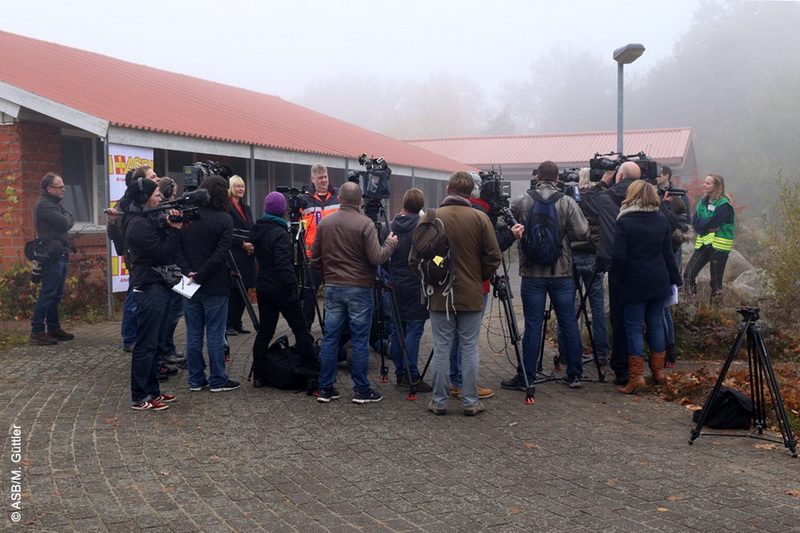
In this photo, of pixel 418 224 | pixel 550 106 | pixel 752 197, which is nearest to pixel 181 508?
pixel 418 224

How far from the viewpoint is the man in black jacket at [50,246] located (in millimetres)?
9469

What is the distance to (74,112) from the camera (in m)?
11.5

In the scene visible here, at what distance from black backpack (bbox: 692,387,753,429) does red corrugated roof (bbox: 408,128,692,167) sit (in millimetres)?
26615

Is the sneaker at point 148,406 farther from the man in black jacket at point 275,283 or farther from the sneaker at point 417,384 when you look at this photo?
the sneaker at point 417,384

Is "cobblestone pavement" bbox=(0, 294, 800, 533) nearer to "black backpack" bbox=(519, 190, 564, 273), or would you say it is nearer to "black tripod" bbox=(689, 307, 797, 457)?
"black tripod" bbox=(689, 307, 797, 457)

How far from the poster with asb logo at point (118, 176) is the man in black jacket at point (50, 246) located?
167cm

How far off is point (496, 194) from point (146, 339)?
3.25 metres

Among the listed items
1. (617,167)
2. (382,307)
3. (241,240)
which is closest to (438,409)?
(382,307)

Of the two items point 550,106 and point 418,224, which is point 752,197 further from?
point 550,106

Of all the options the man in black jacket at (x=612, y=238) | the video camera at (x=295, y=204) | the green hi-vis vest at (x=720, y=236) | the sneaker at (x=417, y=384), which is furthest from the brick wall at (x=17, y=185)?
the green hi-vis vest at (x=720, y=236)

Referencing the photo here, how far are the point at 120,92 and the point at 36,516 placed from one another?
12.2 metres

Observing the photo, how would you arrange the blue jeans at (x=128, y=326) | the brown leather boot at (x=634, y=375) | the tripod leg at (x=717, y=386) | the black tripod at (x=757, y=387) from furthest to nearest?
the blue jeans at (x=128, y=326), the brown leather boot at (x=634, y=375), the tripod leg at (x=717, y=386), the black tripod at (x=757, y=387)

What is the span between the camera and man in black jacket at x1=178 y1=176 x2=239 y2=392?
725cm

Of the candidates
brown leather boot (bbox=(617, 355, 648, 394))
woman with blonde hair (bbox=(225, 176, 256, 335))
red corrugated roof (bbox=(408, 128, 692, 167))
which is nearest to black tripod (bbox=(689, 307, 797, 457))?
brown leather boot (bbox=(617, 355, 648, 394))
